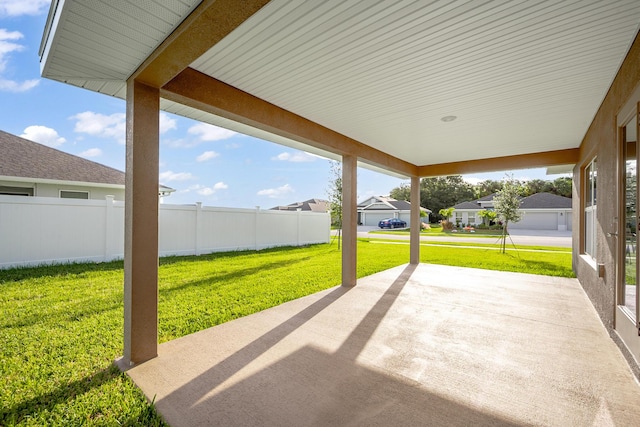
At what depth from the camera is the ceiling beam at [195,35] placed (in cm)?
185

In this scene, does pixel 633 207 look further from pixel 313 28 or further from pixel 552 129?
pixel 313 28

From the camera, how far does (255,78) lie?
3.48 m

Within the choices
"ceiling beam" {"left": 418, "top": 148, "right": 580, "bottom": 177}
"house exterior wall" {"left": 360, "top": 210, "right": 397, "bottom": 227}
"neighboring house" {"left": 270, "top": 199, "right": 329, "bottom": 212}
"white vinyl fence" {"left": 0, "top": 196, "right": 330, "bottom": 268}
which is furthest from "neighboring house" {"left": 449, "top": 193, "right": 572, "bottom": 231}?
"white vinyl fence" {"left": 0, "top": 196, "right": 330, "bottom": 268}

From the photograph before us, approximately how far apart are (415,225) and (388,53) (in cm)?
707

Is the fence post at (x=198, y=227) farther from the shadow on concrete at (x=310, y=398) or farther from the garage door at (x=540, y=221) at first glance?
the garage door at (x=540, y=221)

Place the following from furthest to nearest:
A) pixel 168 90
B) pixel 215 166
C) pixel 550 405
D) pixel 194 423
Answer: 1. pixel 215 166
2. pixel 168 90
3. pixel 550 405
4. pixel 194 423

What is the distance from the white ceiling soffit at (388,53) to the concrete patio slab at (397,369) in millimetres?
2768

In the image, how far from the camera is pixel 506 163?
7.69 m

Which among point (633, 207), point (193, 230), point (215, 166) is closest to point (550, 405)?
point (633, 207)

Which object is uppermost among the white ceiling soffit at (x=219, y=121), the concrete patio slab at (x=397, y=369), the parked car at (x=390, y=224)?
the white ceiling soffit at (x=219, y=121)

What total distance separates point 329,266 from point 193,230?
464 centimetres

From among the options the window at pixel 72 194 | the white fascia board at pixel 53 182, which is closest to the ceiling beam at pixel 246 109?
the white fascia board at pixel 53 182

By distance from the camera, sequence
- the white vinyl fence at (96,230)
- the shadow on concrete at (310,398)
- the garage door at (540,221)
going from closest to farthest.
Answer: the shadow on concrete at (310,398) → the white vinyl fence at (96,230) → the garage door at (540,221)

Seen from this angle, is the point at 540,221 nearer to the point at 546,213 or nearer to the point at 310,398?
the point at 546,213
